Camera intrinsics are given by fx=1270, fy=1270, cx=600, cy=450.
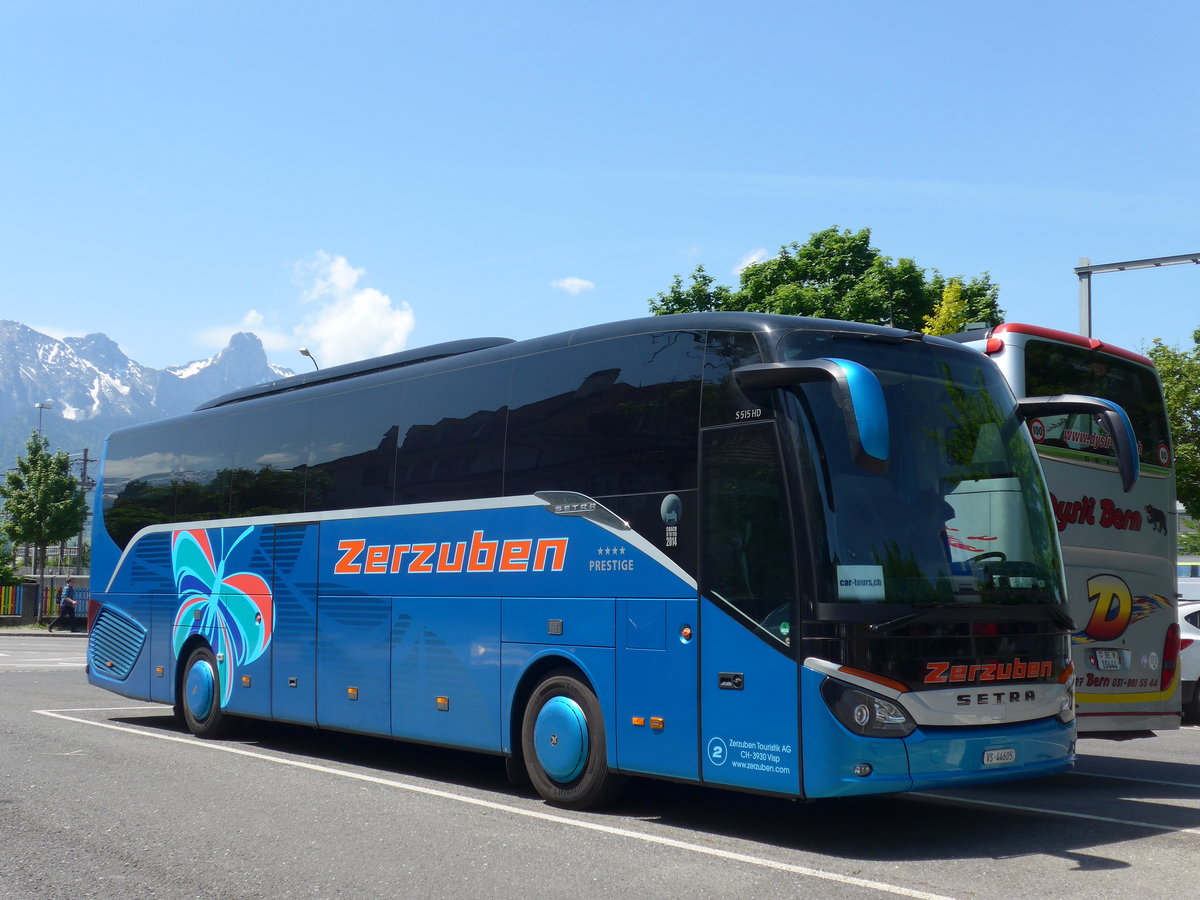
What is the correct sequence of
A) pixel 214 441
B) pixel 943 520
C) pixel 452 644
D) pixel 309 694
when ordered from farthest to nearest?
pixel 214 441, pixel 309 694, pixel 452 644, pixel 943 520

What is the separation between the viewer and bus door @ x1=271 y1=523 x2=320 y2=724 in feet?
40.5

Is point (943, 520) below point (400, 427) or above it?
below

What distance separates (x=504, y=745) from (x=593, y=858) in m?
2.55

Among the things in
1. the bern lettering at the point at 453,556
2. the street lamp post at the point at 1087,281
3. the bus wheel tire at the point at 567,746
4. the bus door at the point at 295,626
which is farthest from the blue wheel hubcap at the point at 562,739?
the street lamp post at the point at 1087,281

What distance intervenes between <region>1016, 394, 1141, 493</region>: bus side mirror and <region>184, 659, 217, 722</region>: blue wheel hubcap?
30.5 ft

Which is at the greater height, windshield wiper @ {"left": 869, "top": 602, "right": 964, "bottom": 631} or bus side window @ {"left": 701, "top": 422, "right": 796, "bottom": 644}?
bus side window @ {"left": 701, "top": 422, "right": 796, "bottom": 644}

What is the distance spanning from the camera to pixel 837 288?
34.8 metres

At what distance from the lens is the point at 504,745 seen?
9.77 m

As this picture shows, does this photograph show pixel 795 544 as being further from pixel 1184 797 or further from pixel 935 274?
pixel 935 274

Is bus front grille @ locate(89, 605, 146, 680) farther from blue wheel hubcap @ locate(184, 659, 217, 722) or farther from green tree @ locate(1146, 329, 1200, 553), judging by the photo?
green tree @ locate(1146, 329, 1200, 553)

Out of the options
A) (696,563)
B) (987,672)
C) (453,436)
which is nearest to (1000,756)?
(987,672)

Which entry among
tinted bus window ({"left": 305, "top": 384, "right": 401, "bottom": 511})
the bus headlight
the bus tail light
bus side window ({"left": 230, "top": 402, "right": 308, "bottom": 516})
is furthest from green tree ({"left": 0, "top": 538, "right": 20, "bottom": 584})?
the bus headlight

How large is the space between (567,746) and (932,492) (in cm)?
319

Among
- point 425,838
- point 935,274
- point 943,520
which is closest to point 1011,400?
point 943,520
